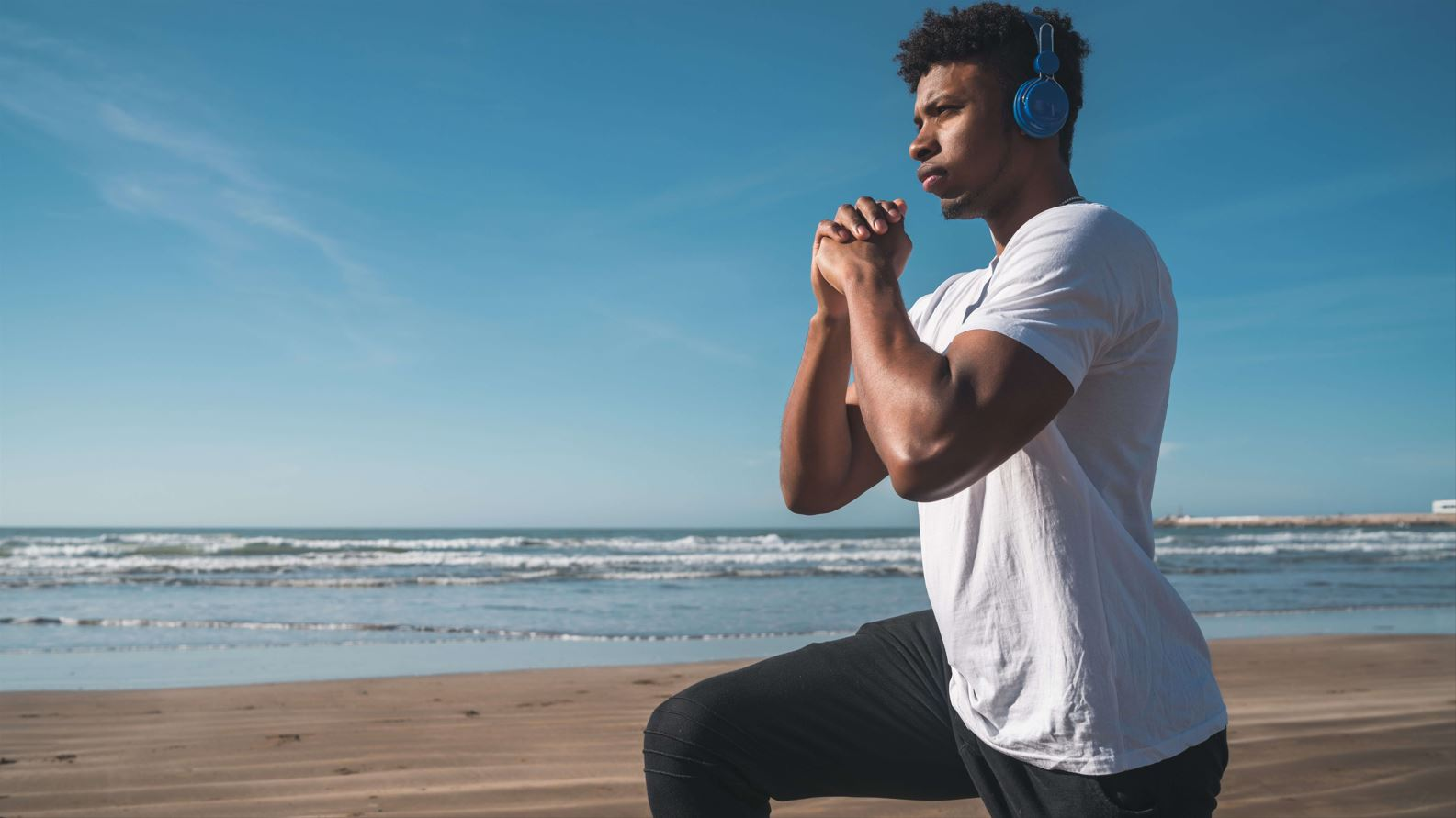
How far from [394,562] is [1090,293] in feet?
63.4

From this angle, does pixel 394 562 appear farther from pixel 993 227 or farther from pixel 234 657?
pixel 993 227

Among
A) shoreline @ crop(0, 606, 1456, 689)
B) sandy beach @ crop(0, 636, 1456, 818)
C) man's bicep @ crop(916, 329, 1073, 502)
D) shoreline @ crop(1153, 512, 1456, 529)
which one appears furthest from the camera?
shoreline @ crop(1153, 512, 1456, 529)

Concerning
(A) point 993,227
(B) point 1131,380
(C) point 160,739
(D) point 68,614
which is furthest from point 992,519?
(D) point 68,614

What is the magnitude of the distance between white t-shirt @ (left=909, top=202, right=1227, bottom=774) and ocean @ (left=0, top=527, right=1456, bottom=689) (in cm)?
673

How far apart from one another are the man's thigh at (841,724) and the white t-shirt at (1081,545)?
229mm

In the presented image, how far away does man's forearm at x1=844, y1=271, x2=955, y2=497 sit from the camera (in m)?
1.07

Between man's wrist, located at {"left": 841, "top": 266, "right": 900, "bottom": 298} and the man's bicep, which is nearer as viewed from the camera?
the man's bicep

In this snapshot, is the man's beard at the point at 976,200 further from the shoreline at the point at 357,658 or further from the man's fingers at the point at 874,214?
the shoreline at the point at 357,658

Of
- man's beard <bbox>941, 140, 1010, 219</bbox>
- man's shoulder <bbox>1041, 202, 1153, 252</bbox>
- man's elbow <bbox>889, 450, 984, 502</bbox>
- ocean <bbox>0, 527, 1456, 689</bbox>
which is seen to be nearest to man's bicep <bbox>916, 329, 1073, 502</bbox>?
man's elbow <bbox>889, 450, 984, 502</bbox>

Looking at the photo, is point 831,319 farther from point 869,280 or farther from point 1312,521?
point 1312,521

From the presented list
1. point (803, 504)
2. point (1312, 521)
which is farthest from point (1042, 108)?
point (1312, 521)

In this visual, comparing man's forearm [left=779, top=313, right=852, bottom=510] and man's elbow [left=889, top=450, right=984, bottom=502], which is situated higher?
man's forearm [left=779, top=313, right=852, bottom=510]

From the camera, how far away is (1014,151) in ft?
4.64

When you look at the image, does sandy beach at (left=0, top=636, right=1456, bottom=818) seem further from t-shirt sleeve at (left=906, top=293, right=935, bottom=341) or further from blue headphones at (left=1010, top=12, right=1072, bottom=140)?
blue headphones at (left=1010, top=12, right=1072, bottom=140)
